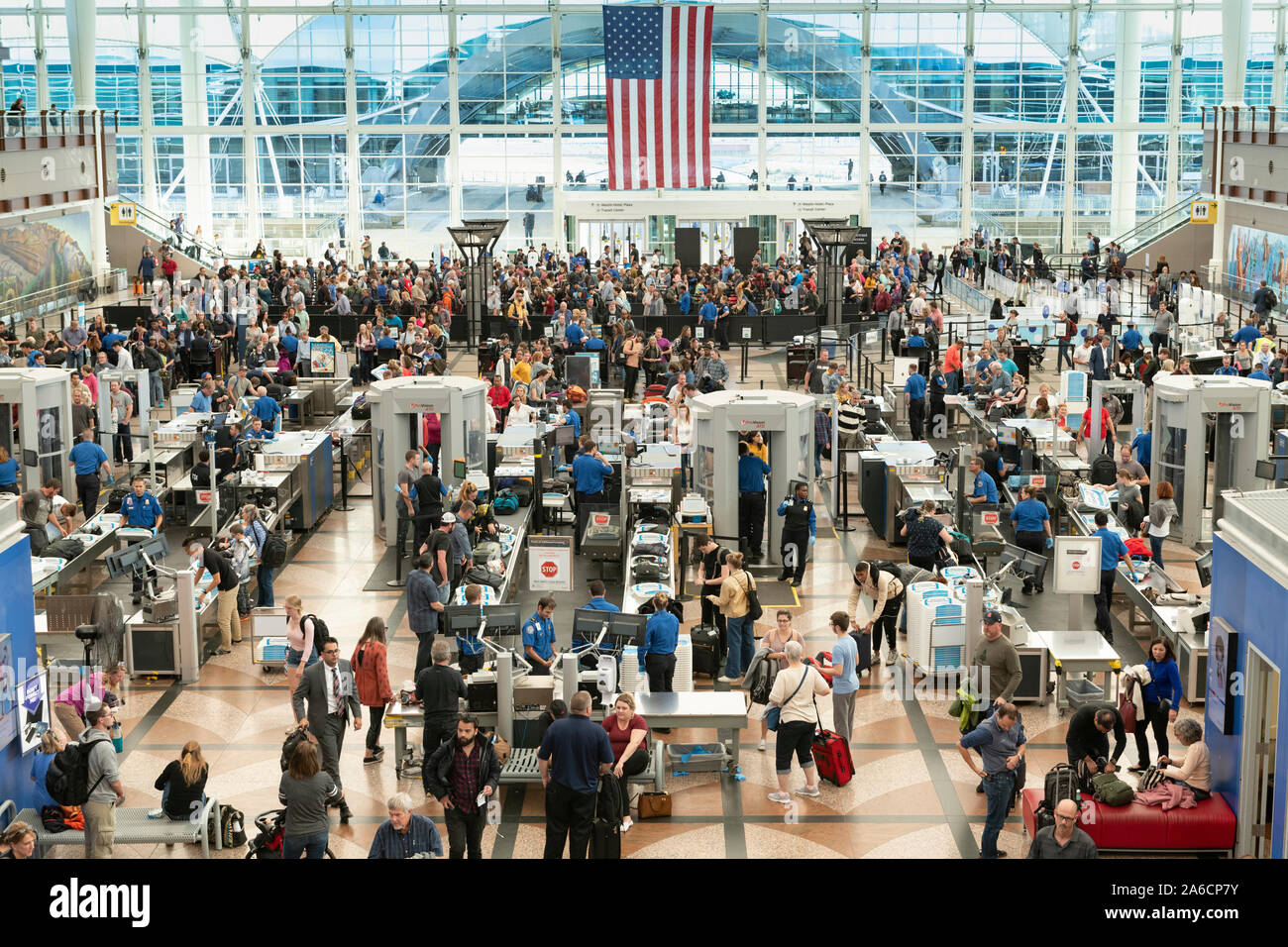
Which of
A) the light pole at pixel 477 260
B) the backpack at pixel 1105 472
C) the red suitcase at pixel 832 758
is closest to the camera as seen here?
the red suitcase at pixel 832 758

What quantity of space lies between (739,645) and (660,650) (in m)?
1.67

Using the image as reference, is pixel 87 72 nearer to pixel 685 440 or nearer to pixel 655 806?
pixel 685 440

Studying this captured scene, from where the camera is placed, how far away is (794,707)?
10984 millimetres

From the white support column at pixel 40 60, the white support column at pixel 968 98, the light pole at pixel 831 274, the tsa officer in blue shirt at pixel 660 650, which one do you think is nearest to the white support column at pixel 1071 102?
the white support column at pixel 968 98

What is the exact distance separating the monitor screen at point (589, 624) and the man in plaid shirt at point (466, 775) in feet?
10.3

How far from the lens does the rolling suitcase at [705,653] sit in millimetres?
13609

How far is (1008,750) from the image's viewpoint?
31.9ft

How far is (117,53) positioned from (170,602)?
39.8 metres

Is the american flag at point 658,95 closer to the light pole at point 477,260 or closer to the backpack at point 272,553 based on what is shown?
the light pole at point 477,260

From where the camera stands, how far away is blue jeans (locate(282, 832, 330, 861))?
29.3 feet

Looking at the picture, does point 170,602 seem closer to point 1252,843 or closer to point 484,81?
point 1252,843

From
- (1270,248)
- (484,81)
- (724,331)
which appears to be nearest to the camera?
(724,331)

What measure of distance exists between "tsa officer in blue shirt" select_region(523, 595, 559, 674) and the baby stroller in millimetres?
2567
